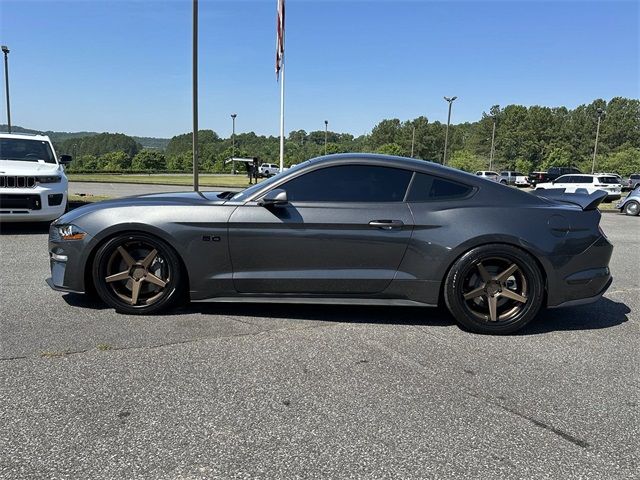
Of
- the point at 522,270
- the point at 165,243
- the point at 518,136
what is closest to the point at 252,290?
the point at 165,243

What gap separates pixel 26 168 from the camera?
8383 mm

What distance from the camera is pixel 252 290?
4.09m

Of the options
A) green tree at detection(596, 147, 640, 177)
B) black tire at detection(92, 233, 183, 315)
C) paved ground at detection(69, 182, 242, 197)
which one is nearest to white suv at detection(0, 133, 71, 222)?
black tire at detection(92, 233, 183, 315)

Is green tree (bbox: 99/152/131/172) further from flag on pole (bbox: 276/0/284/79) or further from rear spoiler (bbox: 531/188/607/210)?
rear spoiler (bbox: 531/188/607/210)

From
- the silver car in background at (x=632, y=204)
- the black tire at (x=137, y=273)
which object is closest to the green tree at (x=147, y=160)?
the silver car in background at (x=632, y=204)

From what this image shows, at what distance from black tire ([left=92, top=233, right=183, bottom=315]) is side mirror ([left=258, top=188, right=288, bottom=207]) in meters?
0.86

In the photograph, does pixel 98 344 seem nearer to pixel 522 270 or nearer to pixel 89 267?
pixel 89 267

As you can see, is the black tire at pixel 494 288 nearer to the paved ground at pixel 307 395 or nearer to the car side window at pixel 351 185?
the paved ground at pixel 307 395

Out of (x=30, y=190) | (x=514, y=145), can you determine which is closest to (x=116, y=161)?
(x=514, y=145)

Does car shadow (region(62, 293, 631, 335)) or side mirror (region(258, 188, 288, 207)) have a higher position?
side mirror (region(258, 188, 288, 207))

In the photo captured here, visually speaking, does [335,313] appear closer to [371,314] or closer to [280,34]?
[371,314]

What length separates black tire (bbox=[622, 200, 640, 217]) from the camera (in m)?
17.2

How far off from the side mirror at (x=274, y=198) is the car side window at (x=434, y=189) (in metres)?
1.04

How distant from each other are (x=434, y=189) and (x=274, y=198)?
4.39 ft
